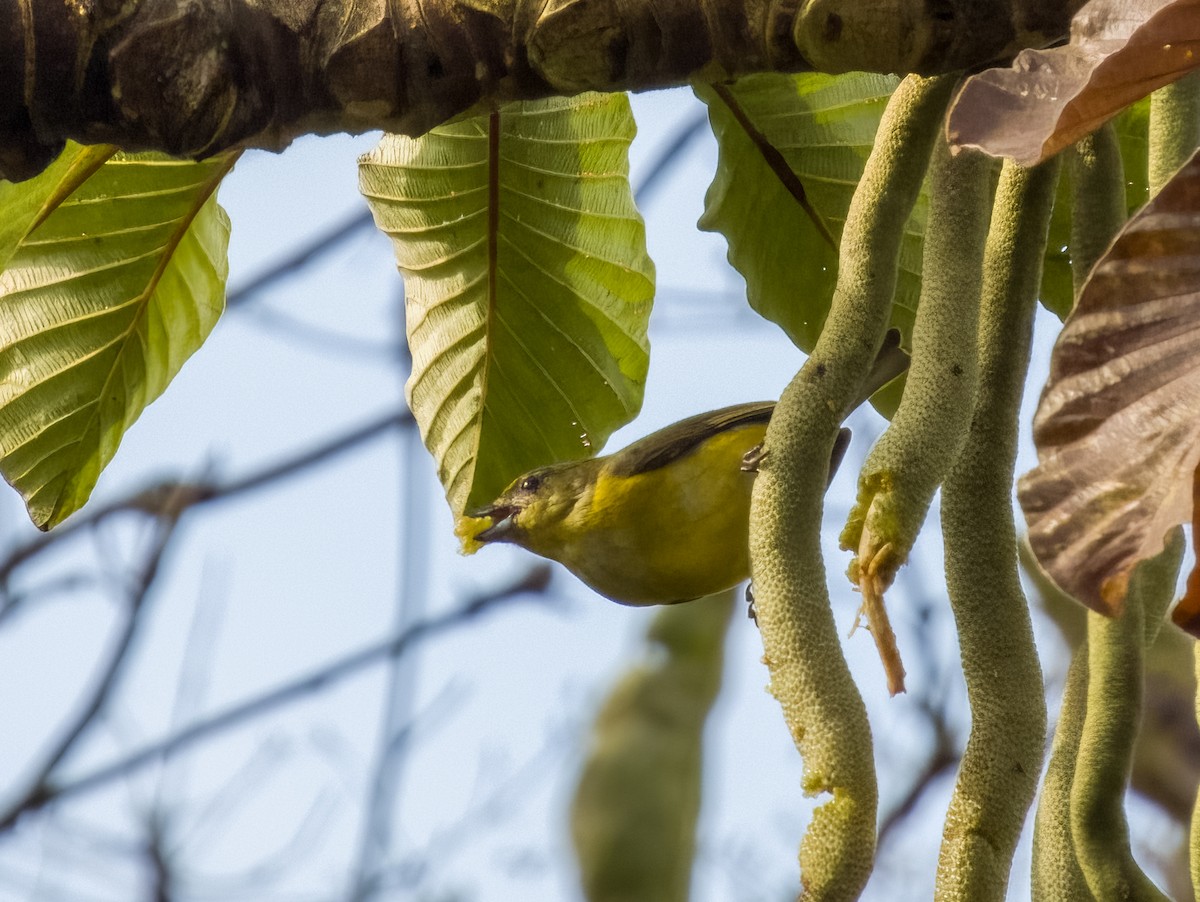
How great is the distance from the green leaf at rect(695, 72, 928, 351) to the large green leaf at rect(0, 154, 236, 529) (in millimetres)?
545

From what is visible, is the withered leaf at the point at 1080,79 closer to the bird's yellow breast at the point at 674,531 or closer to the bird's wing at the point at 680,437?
the bird's yellow breast at the point at 674,531

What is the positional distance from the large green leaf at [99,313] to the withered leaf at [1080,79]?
1.03 metres

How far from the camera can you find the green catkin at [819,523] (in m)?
0.64

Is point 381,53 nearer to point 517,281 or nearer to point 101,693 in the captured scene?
point 517,281

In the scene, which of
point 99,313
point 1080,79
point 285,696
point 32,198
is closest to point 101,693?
point 285,696

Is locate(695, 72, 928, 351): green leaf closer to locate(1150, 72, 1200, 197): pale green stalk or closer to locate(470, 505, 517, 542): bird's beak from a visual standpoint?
locate(1150, 72, 1200, 197): pale green stalk

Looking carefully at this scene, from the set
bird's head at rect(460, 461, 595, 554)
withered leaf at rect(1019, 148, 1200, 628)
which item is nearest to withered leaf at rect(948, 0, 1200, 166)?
withered leaf at rect(1019, 148, 1200, 628)

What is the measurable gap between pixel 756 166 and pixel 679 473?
81cm

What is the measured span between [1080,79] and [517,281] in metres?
1.06

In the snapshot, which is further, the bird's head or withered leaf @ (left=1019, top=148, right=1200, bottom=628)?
the bird's head

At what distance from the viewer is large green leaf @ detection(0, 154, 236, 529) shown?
1.45m

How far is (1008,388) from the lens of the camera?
0.86 metres

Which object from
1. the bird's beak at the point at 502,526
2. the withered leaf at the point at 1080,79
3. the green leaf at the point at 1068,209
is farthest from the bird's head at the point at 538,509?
the withered leaf at the point at 1080,79

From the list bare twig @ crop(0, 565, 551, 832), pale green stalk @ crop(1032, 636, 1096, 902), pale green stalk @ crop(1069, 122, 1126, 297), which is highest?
pale green stalk @ crop(1069, 122, 1126, 297)
